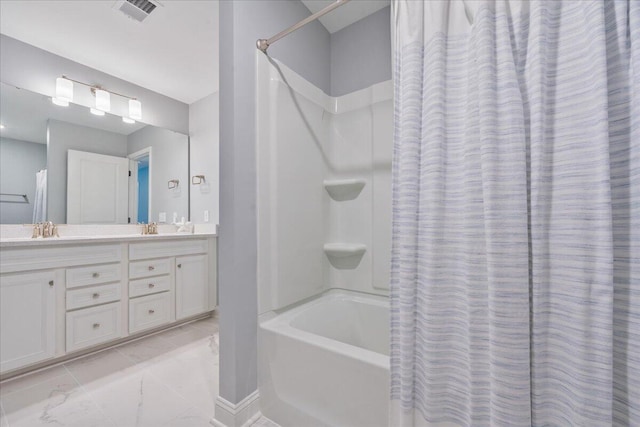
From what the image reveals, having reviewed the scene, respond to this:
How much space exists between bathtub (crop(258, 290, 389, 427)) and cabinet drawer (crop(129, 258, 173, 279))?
139 centimetres

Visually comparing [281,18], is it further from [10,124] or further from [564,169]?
[10,124]

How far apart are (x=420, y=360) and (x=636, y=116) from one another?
900mm

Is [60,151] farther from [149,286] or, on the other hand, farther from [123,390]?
[123,390]

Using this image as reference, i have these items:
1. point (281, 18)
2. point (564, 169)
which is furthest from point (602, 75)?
point (281, 18)

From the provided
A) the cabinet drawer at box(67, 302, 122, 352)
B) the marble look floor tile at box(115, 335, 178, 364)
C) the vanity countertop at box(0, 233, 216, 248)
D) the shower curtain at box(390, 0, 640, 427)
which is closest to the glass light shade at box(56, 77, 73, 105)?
the vanity countertop at box(0, 233, 216, 248)

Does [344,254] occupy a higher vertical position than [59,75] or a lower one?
lower

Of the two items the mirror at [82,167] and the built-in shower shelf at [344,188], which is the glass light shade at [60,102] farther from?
the built-in shower shelf at [344,188]

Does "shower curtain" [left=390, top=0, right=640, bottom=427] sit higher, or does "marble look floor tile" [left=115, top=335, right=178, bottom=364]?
"shower curtain" [left=390, top=0, right=640, bottom=427]

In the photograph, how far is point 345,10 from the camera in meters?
1.88

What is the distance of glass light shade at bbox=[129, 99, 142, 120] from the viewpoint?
2.62m

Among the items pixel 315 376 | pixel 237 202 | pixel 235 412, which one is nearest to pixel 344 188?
pixel 237 202

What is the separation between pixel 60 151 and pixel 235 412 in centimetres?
245

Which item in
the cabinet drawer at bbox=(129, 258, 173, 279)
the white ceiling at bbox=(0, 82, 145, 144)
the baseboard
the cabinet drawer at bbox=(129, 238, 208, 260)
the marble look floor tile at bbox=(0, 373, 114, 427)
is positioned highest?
the white ceiling at bbox=(0, 82, 145, 144)

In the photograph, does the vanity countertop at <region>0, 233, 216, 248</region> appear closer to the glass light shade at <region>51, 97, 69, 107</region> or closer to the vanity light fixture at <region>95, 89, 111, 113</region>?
the glass light shade at <region>51, 97, 69, 107</region>
